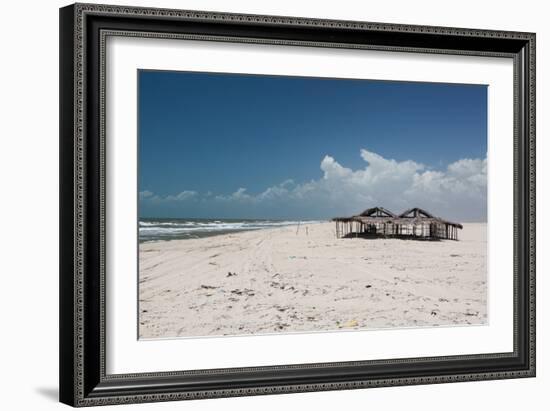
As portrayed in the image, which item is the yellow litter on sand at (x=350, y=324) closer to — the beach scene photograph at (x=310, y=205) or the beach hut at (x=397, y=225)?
the beach scene photograph at (x=310, y=205)

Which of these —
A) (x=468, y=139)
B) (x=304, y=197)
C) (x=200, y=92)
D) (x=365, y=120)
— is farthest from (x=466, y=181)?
(x=200, y=92)

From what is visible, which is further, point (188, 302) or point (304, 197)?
point (304, 197)

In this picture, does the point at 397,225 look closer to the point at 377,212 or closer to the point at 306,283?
the point at 377,212

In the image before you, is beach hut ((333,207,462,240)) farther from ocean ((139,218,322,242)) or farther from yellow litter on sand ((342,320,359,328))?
yellow litter on sand ((342,320,359,328))

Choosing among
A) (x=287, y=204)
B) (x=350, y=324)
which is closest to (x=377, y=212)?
(x=287, y=204)

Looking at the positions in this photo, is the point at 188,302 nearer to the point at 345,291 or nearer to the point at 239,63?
the point at 345,291
